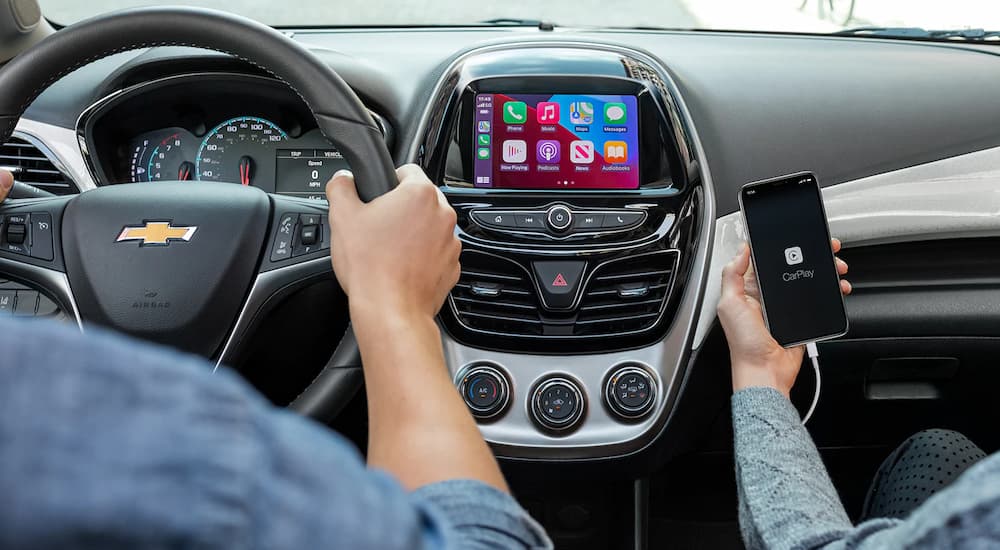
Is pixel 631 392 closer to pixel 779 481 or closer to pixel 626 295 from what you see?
pixel 626 295

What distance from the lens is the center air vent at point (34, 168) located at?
1588 millimetres

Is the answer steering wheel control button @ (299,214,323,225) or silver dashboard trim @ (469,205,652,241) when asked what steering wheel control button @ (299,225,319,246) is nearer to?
steering wheel control button @ (299,214,323,225)

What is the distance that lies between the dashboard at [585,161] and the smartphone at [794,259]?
0.31ft

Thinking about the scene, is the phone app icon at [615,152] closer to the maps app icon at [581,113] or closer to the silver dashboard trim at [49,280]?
the maps app icon at [581,113]

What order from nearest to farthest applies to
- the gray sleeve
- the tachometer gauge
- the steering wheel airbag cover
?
the gray sleeve < the steering wheel airbag cover < the tachometer gauge

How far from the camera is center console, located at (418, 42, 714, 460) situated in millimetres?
1396

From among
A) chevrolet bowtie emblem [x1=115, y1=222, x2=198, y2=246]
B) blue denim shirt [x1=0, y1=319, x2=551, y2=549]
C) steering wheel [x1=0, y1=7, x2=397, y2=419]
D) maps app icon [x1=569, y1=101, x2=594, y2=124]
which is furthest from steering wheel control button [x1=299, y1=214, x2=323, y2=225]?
blue denim shirt [x1=0, y1=319, x2=551, y2=549]

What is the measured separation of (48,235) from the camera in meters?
1.20

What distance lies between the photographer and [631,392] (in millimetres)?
1396

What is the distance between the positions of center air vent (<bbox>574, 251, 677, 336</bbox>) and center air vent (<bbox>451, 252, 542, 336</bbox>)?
0.08 m

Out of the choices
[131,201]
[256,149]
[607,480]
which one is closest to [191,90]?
[256,149]

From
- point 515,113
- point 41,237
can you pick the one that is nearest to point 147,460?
point 41,237

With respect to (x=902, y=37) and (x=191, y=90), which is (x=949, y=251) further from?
(x=191, y=90)

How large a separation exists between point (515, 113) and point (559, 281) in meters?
0.30
